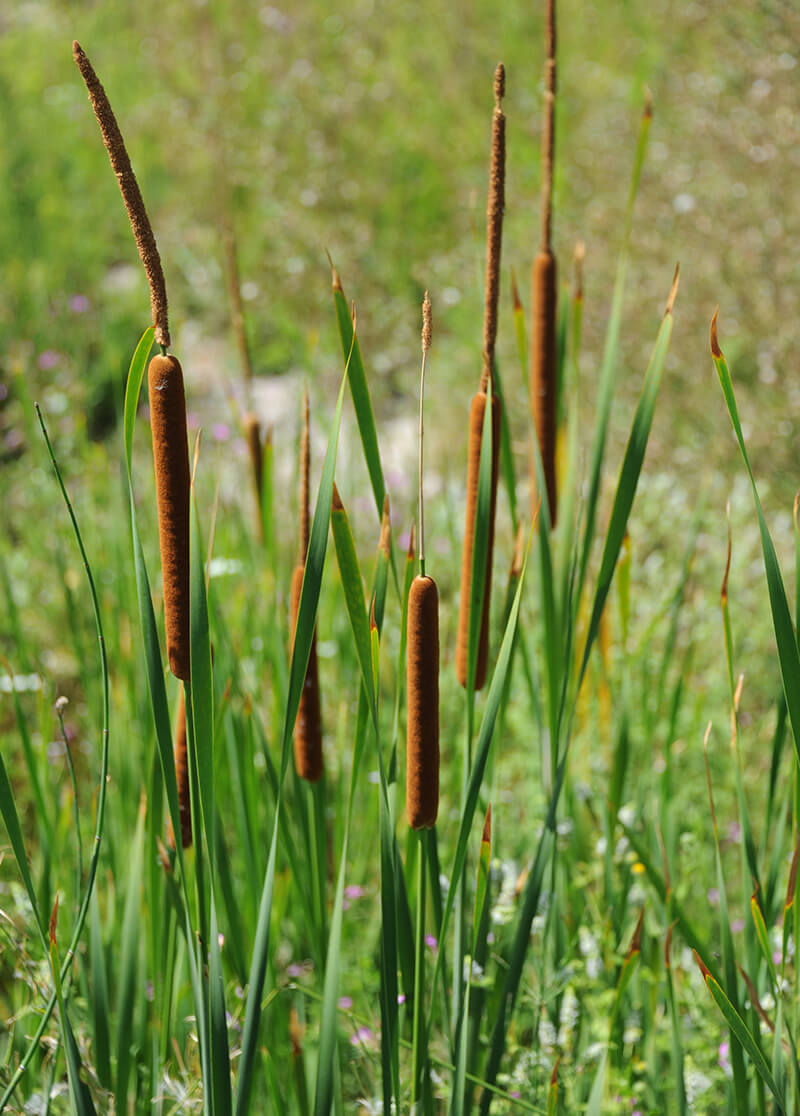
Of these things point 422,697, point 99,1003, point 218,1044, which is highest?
point 422,697

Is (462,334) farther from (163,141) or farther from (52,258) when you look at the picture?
(163,141)

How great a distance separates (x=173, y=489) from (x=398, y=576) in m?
1.40

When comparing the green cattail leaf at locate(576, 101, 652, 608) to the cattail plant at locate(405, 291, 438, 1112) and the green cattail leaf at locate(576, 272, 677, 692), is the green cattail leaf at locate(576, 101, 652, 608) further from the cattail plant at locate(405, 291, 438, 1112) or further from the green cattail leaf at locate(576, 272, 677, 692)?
the cattail plant at locate(405, 291, 438, 1112)

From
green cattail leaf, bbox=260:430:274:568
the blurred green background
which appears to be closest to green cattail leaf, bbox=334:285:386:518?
green cattail leaf, bbox=260:430:274:568

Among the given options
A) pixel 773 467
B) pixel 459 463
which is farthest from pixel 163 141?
pixel 773 467

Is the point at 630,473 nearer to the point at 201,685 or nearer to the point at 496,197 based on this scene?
the point at 496,197

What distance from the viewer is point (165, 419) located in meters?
0.61

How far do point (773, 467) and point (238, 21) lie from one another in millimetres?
5187

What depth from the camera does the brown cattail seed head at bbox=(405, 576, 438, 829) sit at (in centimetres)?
68

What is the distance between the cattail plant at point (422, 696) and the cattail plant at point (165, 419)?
15 centimetres

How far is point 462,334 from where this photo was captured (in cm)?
413

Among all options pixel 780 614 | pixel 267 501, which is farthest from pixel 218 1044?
pixel 267 501

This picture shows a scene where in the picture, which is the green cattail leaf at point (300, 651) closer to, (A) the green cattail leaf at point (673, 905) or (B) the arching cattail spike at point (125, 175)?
(B) the arching cattail spike at point (125, 175)

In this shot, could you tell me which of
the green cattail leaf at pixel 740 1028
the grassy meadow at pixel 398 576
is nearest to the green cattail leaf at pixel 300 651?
the grassy meadow at pixel 398 576
